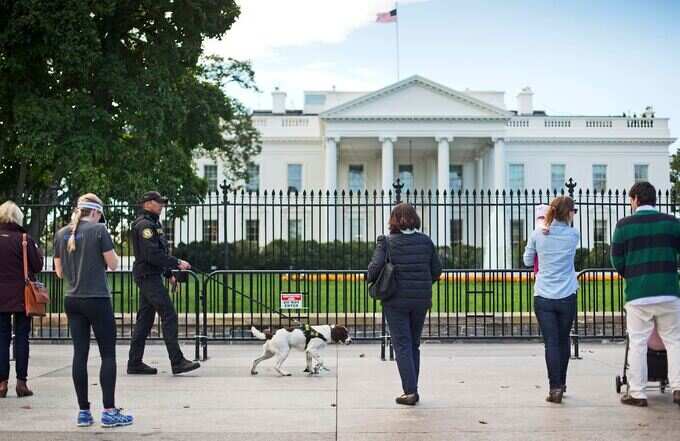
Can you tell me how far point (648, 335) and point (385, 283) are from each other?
89.4 inches

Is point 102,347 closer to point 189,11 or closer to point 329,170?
point 189,11

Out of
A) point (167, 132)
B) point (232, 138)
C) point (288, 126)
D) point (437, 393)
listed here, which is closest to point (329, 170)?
point (288, 126)

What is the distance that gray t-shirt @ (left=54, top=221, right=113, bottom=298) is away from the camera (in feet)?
19.8

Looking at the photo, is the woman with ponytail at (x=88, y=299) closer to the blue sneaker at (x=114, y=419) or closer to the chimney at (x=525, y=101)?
the blue sneaker at (x=114, y=419)

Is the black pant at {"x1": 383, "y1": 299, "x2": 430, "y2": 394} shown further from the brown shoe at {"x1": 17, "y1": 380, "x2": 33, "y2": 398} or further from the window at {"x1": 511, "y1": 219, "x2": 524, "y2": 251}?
the window at {"x1": 511, "y1": 219, "x2": 524, "y2": 251}

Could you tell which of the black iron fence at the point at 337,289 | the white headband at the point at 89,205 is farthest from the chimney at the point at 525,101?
the white headband at the point at 89,205

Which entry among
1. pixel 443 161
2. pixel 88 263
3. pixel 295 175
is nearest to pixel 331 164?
pixel 295 175

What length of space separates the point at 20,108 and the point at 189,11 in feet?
18.5

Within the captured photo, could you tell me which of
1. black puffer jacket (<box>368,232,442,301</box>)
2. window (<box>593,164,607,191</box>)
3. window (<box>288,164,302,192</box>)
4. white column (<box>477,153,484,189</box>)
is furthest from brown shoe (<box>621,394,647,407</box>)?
window (<box>593,164,607,191</box>)

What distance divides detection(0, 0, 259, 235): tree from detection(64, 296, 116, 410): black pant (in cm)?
1427

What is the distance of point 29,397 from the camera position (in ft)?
24.6

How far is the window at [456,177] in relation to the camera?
57.4 meters

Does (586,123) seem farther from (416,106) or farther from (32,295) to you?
(32,295)

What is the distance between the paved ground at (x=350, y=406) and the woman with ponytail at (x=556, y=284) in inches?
15.6
